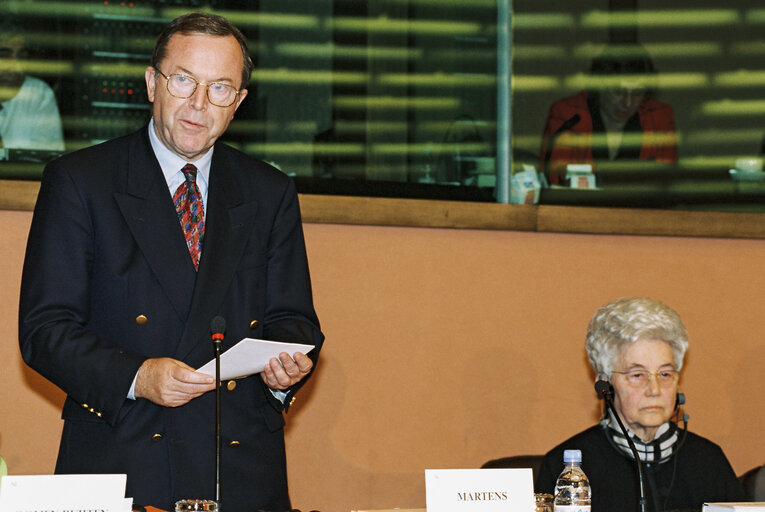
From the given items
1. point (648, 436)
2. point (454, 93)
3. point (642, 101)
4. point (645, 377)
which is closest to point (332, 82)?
point (454, 93)

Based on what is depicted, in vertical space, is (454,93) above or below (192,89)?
above

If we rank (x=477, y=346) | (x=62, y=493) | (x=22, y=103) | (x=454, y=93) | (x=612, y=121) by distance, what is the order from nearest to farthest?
(x=62, y=493)
(x=22, y=103)
(x=477, y=346)
(x=454, y=93)
(x=612, y=121)

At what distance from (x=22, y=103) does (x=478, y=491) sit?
2.24 meters

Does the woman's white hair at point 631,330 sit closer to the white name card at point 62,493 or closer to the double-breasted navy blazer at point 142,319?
the double-breasted navy blazer at point 142,319

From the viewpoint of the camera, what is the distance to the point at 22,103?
10.8 feet

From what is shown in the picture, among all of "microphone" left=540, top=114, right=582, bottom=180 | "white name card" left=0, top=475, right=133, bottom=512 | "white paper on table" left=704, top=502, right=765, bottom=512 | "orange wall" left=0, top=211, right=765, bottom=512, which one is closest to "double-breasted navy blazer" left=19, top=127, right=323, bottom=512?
"white name card" left=0, top=475, right=133, bottom=512

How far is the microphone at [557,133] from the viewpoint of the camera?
379cm

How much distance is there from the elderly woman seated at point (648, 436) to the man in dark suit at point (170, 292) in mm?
896

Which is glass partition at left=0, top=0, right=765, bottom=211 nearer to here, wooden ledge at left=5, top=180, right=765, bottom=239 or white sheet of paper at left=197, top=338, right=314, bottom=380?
wooden ledge at left=5, top=180, right=765, bottom=239

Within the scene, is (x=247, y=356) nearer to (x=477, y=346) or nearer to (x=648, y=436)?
(x=648, y=436)

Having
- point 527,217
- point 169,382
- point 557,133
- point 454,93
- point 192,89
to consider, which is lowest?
point 169,382

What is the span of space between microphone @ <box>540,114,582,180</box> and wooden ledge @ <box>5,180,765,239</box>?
22 centimetres

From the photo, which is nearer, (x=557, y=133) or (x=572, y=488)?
(x=572, y=488)

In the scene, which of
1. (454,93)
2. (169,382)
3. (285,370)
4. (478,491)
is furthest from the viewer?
(454,93)
